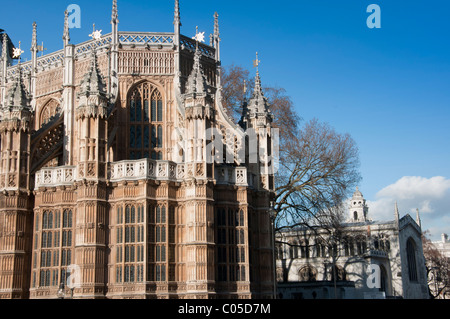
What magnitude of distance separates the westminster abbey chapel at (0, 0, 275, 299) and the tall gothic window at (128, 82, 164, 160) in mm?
67

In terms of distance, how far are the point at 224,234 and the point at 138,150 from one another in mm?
8124

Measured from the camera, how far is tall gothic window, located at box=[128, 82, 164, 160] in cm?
4022

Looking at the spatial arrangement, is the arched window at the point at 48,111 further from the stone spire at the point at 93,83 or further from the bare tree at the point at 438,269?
the bare tree at the point at 438,269

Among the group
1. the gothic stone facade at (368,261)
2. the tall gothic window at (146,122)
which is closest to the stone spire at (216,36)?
the tall gothic window at (146,122)

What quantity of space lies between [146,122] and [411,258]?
190 feet

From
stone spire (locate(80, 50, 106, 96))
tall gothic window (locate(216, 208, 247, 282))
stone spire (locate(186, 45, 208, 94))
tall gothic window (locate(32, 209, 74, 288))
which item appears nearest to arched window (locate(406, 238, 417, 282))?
tall gothic window (locate(216, 208, 247, 282))

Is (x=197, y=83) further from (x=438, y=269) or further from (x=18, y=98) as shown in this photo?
(x=438, y=269)

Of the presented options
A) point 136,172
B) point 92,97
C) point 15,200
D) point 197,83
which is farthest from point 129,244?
point 197,83

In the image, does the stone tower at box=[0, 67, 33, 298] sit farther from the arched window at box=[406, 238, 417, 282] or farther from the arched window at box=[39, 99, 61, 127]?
the arched window at box=[406, 238, 417, 282]

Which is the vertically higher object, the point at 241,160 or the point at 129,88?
the point at 129,88

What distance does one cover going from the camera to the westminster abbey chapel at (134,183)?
3453 centimetres

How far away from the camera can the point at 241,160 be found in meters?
40.2
